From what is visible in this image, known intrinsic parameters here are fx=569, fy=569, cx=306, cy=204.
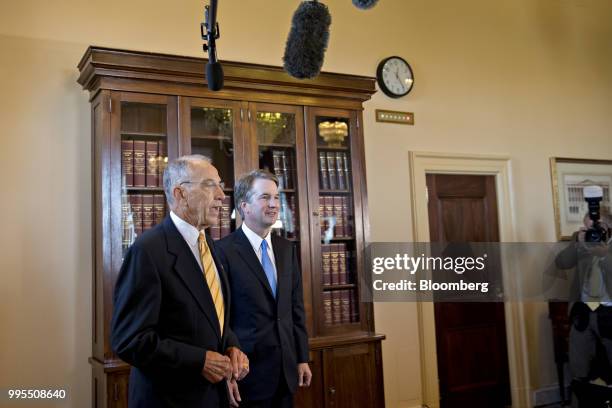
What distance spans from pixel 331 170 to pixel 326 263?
0.59 metres

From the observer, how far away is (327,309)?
3527 millimetres

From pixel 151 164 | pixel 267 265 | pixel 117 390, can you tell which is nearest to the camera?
pixel 267 265

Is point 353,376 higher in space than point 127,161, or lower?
lower

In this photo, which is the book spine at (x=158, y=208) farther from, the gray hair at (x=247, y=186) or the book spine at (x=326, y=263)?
the book spine at (x=326, y=263)

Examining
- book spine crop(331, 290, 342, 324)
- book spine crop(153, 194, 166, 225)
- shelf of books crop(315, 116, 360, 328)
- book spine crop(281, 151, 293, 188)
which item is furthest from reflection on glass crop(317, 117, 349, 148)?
book spine crop(153, 194, 166, 225)

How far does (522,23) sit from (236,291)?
12.8 feet

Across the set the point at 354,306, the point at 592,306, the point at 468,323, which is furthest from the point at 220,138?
the point at 592,306

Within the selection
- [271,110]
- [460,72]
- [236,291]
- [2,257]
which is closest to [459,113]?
[460,72]

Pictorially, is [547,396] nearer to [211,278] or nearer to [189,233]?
[211,278]

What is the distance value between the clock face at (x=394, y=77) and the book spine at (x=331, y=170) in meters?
0.93

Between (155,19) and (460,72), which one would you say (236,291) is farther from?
(460,72)

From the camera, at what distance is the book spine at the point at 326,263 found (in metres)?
3.55

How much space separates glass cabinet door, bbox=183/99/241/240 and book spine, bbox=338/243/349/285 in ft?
2.41

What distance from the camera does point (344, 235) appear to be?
366 cm
